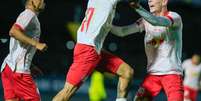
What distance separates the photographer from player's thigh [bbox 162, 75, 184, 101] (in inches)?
313

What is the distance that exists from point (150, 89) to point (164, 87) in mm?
174

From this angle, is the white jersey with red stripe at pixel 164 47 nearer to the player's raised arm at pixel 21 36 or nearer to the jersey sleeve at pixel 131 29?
the jersey sleeve at pixel 131 29

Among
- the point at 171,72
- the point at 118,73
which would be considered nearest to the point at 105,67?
the point at 118,73

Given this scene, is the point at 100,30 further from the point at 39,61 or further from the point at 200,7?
the point at 200,7

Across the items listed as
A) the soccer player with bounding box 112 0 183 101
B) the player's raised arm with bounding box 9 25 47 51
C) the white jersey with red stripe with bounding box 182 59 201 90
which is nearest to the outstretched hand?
the soccer player with bounding box 112 0 183 101

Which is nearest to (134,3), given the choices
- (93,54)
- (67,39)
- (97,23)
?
(97,23)

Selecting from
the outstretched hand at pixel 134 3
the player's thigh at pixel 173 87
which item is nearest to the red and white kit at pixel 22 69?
the outstretched hand at pixel 134 3

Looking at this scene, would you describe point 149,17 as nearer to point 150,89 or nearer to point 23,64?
point 150,89

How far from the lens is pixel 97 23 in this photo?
25.7 ft

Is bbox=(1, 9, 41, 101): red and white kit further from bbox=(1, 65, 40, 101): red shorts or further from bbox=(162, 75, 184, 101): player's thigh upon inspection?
bbox=(162, 75, 184, 101): player's thigh

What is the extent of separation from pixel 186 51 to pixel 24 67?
1303cm

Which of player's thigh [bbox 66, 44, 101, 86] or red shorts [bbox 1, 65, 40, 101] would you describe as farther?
red shorts [bbox 1, 65, 40, 101]

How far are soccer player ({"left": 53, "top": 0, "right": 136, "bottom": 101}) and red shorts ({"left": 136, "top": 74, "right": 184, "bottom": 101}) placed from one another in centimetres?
30

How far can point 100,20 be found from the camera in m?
7.83
